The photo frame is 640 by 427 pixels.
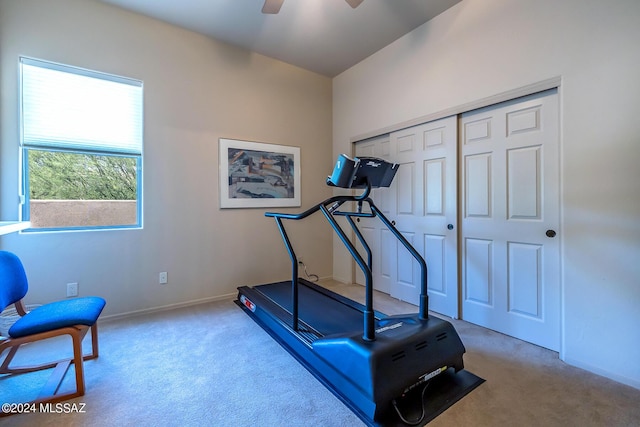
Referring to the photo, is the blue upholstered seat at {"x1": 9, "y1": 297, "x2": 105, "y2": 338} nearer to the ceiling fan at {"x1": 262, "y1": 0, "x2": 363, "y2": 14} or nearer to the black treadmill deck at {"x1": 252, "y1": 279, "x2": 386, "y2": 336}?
the black treadmill deck at {"x1": 252, "y1": 279, "x2": 386, "y2": 336}

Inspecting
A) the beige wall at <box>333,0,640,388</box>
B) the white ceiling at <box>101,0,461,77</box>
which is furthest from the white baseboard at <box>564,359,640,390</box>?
the white ceiling at <box>101,0,461,77</box>

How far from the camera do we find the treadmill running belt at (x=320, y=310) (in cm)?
229

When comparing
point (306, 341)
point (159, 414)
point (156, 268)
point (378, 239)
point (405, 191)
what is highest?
point (405, 191)

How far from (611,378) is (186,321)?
338cm

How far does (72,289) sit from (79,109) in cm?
174

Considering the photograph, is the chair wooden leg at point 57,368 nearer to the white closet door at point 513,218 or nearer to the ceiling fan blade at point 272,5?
the ceiling fan blade at point 272,5

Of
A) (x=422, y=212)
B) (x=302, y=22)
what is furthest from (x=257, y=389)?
(x=302, y=22)

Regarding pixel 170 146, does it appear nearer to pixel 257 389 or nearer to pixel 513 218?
pixel 257 389

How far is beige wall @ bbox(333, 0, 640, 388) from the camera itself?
1.76m

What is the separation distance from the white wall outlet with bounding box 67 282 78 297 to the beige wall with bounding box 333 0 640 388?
13.7 feet

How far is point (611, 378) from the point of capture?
180cm

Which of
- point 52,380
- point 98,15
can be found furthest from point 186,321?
point 98,15

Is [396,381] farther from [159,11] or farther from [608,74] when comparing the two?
[159,11]

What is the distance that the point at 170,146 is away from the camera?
3064 mm
